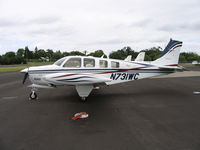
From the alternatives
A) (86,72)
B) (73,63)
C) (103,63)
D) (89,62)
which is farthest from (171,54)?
(73,63)

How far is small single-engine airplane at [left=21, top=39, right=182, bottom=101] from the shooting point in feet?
20.4

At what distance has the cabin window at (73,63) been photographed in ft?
22.5

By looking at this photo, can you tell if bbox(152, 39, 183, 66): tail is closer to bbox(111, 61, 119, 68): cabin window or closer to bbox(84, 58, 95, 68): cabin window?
bbox(111, 61, 119, 68): cabin window

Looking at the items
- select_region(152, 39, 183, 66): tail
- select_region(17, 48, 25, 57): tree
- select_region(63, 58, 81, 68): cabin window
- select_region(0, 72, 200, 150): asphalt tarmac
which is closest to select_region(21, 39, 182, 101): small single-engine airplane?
select_region(63, 58, 81, 68): cabin window

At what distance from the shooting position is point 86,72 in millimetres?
6938

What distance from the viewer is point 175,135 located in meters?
3.52

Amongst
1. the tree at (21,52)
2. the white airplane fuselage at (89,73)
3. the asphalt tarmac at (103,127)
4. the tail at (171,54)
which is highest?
the tree at (21,52)

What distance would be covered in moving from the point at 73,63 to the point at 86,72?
2.41 feet

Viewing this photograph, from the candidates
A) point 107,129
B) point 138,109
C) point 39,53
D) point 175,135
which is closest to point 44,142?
point 107,129

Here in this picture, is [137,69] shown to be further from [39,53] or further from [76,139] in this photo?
[39,53]

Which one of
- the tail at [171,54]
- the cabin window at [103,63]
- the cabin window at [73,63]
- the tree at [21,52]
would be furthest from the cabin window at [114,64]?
the tree at [21,52]

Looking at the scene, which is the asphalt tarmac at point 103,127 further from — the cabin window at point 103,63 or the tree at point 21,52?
the tree at point 21,52

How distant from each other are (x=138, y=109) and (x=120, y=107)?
2.26 ft

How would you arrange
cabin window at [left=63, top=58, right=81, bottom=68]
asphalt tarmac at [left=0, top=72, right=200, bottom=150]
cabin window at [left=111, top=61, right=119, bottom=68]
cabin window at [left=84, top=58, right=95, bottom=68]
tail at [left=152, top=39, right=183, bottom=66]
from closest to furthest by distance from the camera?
1. asphalt tarmac at [left=0, top=72, right=200, bottom=150]
2. cabin window at [left=63, top=58, right=81, bottom=68]
3. cabin window at [left=84, top=58, right=95, bottom=68]
4. cabin window at [left=111, top=61, right=119, bottom=68]
5. tail at [left=152, top=39, right=183, bottom=66]
